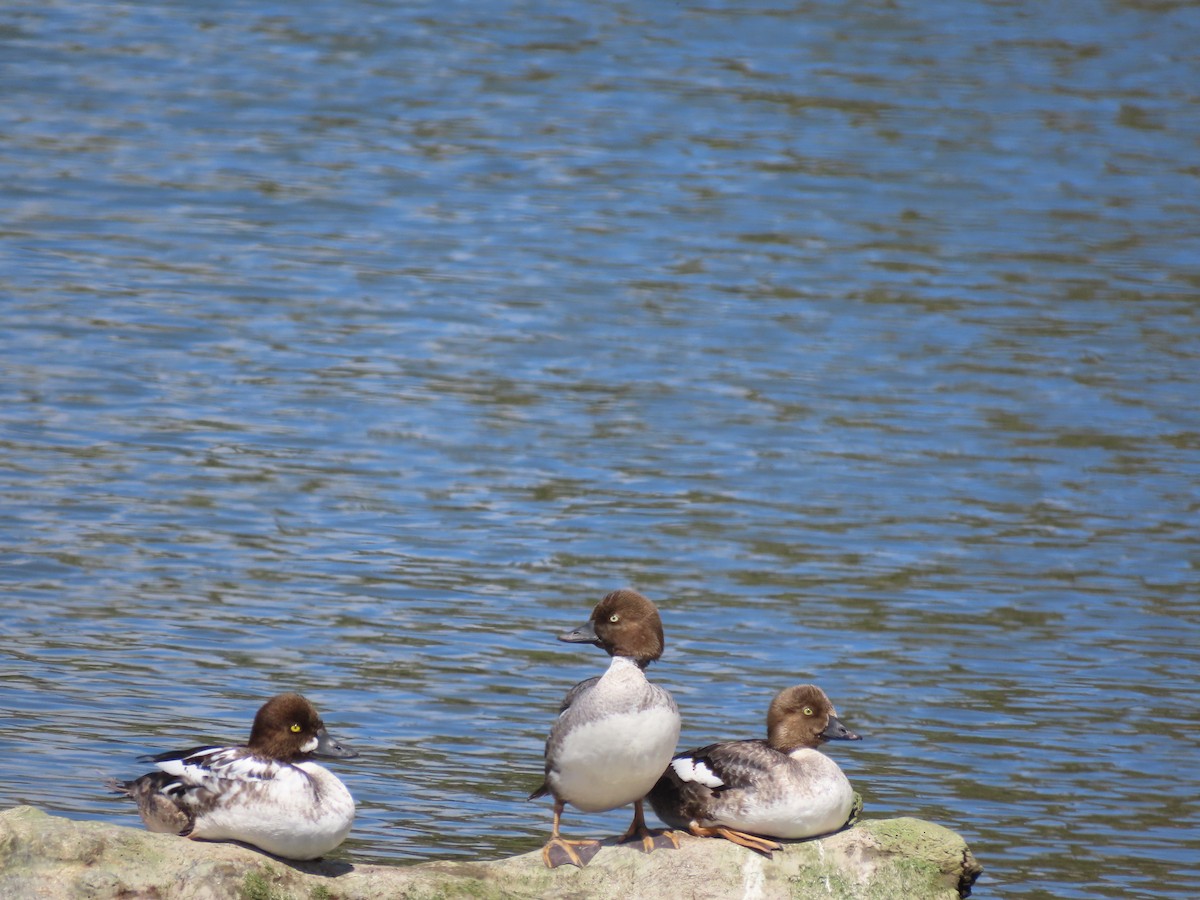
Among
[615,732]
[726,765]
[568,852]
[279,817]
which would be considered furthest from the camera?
[726,765]

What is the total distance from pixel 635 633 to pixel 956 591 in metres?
5.59

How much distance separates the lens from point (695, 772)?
6.39m

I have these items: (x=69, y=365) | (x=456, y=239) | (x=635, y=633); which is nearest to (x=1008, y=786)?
(x=635, y=633)

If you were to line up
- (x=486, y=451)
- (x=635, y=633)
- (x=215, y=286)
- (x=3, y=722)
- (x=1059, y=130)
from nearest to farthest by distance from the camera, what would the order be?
1. (x=635, y=633)
2. (x=3, y=722)
3. (x=486, y=451)
4. (x=215, y=286)
5. (x=1059, y=130)

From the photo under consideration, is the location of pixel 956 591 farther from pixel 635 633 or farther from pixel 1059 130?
pixel 1059 130

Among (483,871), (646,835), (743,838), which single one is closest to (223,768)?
(483,871)

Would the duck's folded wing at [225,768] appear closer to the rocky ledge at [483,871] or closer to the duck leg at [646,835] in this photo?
the rocky ledge at [483,871]

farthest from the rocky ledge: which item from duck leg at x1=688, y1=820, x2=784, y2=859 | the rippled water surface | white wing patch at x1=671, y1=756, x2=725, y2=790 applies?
the rippled water surface

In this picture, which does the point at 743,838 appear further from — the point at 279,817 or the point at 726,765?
the point at 279,817

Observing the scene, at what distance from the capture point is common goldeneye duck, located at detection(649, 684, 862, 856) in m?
6.18

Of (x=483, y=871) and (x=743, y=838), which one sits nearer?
(x=483, y=871)

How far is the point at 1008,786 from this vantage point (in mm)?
8562

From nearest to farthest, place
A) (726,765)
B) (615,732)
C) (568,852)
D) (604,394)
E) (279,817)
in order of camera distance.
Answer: (279,817)
(615,732)
(568,852)
(726,765)
(604,394)

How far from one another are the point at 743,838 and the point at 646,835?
323 millimetres
